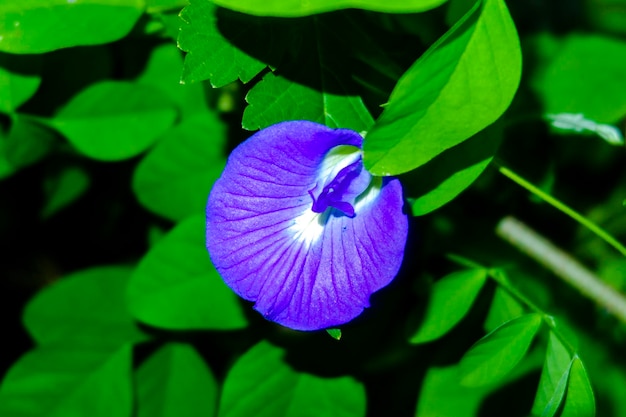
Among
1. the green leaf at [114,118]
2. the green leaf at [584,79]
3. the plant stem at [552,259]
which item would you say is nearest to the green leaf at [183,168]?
the green leaf at [114,118]

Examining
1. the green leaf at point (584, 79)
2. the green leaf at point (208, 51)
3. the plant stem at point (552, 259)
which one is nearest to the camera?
the green leaf at point (208, 51)

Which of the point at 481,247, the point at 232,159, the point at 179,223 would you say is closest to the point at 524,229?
the point at 481,247

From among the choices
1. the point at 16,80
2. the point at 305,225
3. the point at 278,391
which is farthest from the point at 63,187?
the point at 305,225

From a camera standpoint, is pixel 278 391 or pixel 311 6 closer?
pixel 311 6

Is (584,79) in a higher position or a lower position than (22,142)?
lower

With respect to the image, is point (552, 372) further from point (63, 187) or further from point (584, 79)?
point (63, 187)

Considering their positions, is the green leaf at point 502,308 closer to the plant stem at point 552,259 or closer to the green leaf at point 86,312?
the plant stem at point 552,259
